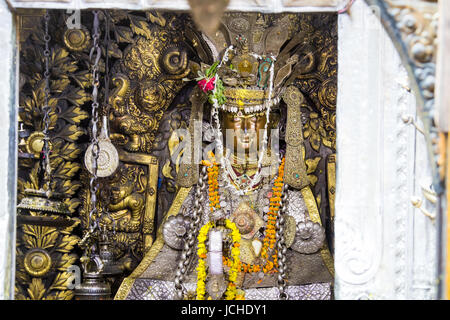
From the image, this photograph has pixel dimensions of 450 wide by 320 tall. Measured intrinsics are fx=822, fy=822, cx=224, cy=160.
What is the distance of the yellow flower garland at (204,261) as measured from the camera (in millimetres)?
6355

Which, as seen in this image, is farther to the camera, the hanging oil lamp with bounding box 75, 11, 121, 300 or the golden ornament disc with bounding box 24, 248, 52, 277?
the golden ornament disc with bounding box 24, 248, 52, 277

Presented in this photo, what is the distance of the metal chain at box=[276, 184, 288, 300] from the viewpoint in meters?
6.46

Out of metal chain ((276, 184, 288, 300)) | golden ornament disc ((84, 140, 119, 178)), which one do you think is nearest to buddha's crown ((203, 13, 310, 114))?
metal chain ((276, 184, 288, 300))

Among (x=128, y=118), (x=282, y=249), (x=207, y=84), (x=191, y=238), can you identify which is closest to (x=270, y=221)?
(x=282, y=249)

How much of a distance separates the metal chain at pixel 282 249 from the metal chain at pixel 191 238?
2.21 feet

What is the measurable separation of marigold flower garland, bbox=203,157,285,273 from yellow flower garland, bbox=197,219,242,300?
9.8 inches

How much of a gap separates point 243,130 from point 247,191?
0.52 m

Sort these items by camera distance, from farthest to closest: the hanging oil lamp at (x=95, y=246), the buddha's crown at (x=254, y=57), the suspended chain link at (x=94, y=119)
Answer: the buddha's crown at (x=254, y=57) < the hanging oil lamp at (x=95, y=246) < the suspended chain link at (x=94, y=119)

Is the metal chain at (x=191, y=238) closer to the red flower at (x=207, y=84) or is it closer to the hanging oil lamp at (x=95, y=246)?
the hanging oil lamp at (x=95, y=246)

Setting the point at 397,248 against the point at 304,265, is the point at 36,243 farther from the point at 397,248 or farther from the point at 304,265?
the point at 397,248

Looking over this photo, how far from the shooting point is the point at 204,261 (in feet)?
21.4

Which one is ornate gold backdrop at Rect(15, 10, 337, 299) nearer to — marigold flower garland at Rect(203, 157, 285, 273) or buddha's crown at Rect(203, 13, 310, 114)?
buddha's crown at Rect(203, 13, 310, 114)

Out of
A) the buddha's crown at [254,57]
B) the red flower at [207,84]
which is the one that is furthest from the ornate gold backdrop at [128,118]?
the red flower at [207,84]

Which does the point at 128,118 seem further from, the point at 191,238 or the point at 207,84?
the point at 191,238
